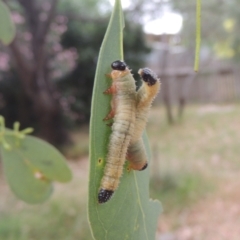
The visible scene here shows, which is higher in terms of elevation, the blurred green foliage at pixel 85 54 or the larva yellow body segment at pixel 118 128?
the larva yellow body segment at pixel 118 128

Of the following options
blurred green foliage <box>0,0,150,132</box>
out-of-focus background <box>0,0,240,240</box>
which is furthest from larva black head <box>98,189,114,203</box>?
blurred green foliage <box>0,0,150,132</box>

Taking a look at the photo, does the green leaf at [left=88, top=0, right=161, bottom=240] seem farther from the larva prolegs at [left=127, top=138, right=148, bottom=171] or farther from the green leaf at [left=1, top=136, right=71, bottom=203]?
the green leaf at [left=1, top=136, right=71, bottom=203]

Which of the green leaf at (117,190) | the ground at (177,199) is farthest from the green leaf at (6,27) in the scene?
the ground at (177,199)

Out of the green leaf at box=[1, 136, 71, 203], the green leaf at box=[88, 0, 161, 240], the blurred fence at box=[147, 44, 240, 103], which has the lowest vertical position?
the blurred fence at box=[147, 44, 240, 103]

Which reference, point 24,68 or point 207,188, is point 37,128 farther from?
point 207,188

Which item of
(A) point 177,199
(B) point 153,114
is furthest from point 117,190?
(B) point 153,114

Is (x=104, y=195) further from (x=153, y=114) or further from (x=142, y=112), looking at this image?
(x=153, y=114)

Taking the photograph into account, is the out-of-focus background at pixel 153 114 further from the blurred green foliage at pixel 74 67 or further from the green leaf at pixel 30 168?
the green leaf at pixel 30 168
